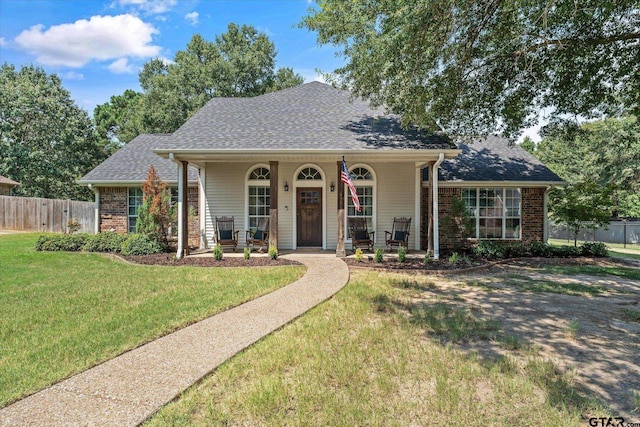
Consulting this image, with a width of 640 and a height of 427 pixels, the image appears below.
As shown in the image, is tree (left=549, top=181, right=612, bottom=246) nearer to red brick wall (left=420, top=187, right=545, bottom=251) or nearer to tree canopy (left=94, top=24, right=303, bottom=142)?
red brick wall (left=420, top=187, right=545, bottom=251)

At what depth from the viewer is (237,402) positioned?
2666mm

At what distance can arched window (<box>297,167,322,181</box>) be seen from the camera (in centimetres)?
1159

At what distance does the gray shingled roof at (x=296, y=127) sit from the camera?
31.7 feet

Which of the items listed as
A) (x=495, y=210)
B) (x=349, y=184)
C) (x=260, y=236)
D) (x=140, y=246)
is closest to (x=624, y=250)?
(x=495, y=210)

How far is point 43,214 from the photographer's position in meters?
18.6

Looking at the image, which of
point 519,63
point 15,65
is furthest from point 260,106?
point 15,65

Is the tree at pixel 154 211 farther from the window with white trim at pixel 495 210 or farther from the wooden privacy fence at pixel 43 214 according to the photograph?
the window with white trim at pixel 495 210

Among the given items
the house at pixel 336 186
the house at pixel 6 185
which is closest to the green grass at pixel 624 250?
the house at pixel 336 186

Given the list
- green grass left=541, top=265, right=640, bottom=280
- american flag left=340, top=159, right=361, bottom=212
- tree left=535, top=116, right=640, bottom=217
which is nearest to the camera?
green grass left=541, top=265, right=640, bottom=280

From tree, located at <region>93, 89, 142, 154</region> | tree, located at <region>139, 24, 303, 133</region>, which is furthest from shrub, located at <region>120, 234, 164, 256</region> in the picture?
tree, located at <region>93, 89, 142, 154</region>

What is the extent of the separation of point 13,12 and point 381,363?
13.0 metres

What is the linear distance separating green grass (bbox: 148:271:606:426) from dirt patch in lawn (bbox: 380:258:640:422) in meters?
0.19

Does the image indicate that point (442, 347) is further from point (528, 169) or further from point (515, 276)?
point (528, 169)

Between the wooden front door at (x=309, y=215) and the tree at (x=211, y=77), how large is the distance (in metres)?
16.5
